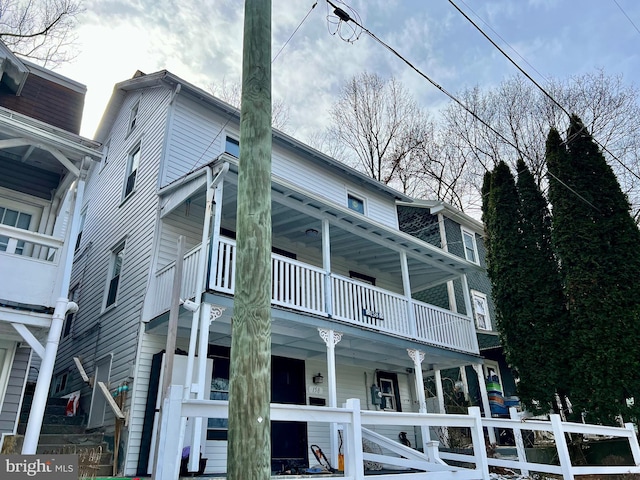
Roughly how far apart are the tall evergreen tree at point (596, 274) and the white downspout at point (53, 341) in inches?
371

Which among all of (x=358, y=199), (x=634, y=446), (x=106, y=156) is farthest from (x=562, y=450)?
(x=106, y=156)

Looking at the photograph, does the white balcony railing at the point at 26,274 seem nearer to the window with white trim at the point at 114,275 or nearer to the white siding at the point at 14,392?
the white siding at the point at 14,392

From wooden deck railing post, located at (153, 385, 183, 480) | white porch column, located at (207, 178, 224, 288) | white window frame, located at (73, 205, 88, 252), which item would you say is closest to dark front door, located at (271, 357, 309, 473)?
white porch column, located at (207, 178, 224, 288)

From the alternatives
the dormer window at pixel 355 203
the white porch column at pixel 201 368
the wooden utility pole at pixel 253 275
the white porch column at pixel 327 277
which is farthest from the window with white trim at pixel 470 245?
the wooden utility pole at pixel 253 275

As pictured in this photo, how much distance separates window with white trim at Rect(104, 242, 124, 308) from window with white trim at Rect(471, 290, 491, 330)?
12848 mm

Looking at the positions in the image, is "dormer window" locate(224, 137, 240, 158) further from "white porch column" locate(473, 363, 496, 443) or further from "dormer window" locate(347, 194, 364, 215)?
"white porch column" locate(473, 363, 496, 443)

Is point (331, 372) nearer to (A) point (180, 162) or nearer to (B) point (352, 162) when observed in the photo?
(A) point (180, 162)

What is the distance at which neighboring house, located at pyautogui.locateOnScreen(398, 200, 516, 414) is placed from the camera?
16.3m

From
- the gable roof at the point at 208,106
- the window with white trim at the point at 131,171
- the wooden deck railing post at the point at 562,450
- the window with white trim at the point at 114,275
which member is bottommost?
the wooden deck railing post at the point at 562,450

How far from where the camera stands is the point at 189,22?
7.11 metres

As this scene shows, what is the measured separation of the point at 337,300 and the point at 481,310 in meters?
10.5

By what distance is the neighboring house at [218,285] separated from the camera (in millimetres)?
8203

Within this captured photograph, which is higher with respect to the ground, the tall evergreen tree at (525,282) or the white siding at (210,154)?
the white siding at (210,154)

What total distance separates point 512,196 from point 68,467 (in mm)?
11387
